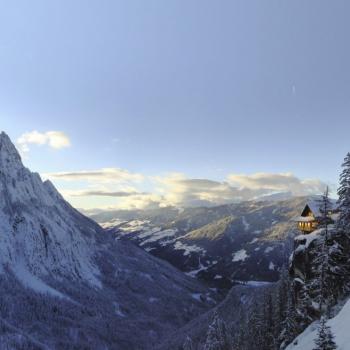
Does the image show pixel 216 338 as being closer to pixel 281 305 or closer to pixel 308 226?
pixel 281 305

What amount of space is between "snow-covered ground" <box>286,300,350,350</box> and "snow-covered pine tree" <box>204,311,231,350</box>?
Result: 35.7 metres

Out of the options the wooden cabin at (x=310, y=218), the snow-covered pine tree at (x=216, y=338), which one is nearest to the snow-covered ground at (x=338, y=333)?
the snow-covered pine tree at (x=216, y=338)

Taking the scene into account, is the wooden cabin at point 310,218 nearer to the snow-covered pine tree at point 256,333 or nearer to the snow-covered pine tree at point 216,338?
the snow-covered pine tree at point 256,333

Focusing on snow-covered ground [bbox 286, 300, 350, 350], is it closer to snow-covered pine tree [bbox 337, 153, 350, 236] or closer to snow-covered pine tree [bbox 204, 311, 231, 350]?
snow-covered pine tree [bbox 337, 153, 350, 236]

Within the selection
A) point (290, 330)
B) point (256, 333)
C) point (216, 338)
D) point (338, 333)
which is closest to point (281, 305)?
point (256, 333)

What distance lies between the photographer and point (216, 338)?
9175 centimetres

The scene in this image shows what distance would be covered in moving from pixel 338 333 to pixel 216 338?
55649mm

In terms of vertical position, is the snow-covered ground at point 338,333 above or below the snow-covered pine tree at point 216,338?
above

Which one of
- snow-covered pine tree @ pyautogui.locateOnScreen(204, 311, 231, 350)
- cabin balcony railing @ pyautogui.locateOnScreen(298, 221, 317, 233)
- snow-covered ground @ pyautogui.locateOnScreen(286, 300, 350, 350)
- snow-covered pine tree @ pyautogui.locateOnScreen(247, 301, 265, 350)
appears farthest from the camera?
cabin balcony railing @ pyautogui.locateOnScreen(298, 221, 317, 233)

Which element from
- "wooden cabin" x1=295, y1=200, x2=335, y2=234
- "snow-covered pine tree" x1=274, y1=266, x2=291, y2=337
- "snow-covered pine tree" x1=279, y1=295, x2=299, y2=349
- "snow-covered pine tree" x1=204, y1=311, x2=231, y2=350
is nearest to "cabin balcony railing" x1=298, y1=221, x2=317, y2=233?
"wooden cabin" x1=295, y1=200, x2=335, y2=234

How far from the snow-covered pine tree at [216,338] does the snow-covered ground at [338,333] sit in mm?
35692

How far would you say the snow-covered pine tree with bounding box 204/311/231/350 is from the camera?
292 feet

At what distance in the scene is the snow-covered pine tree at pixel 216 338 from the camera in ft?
292

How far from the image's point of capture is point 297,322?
64438 millimetres
